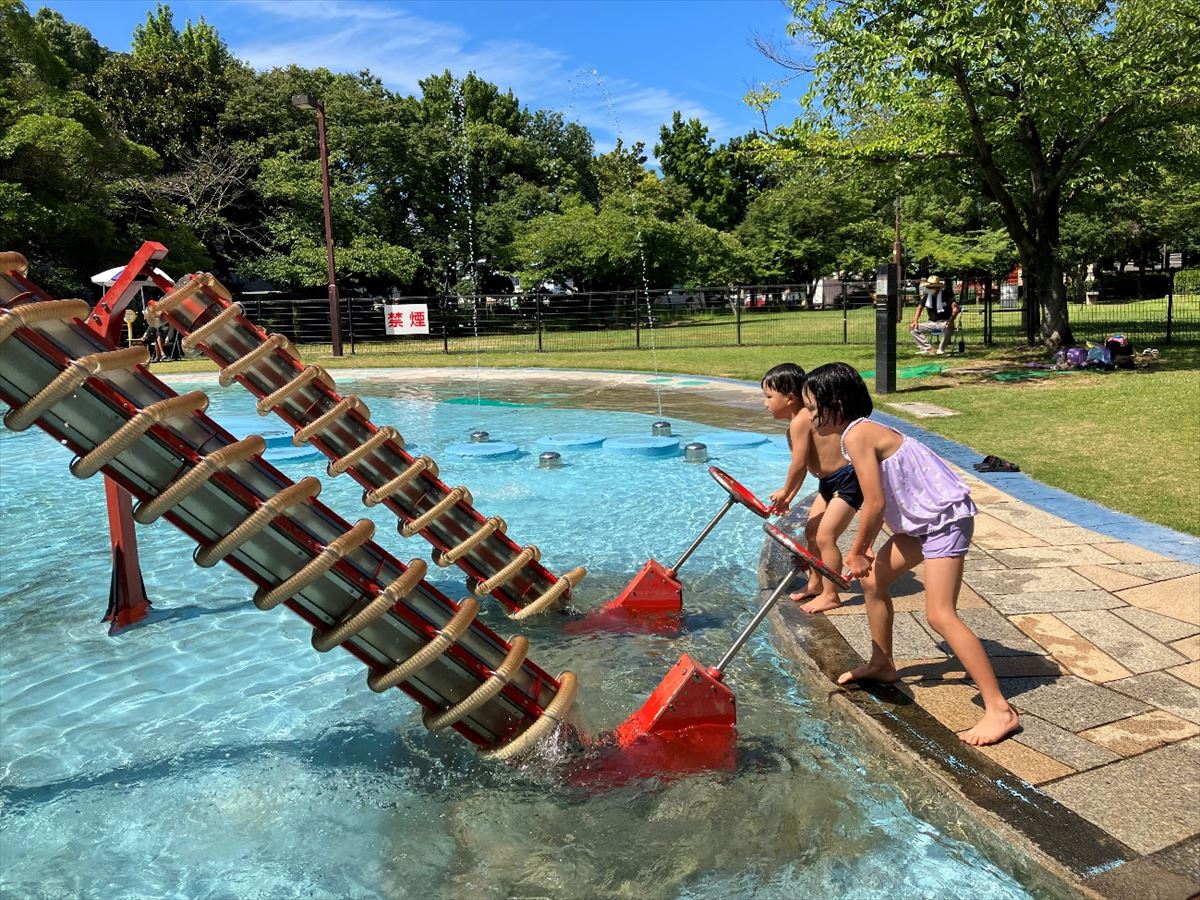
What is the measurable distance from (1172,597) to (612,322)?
90.2 feet

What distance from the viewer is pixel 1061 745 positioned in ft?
11.5

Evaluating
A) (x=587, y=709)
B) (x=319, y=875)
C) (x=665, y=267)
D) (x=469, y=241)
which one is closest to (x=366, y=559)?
(x=319, y=875)

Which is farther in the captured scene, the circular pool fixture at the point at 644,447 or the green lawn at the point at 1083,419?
the circular pool fixture at the point at 644,447

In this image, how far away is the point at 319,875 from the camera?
10.7 ft

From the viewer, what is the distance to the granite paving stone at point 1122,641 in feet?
13.7

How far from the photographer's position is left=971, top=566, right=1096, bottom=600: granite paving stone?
17.3 ft

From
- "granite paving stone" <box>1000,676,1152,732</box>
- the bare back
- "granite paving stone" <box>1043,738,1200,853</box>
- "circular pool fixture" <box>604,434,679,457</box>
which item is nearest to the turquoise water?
"granite paving stone" <box>1043,738,1200,853</box>

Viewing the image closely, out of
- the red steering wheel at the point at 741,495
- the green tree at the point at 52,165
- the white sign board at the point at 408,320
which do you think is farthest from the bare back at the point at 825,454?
the green tree at the point at 52,165

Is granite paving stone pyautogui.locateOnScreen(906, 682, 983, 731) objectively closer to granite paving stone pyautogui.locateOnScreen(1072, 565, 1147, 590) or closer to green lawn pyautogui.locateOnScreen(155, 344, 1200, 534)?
granite paving stone pyautogui.locateOnScreen(1072, 565, 1147, 590)

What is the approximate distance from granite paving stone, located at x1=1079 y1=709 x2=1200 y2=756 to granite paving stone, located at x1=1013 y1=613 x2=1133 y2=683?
0.41m

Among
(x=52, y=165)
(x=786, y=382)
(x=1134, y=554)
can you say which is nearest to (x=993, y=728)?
(x=786, y=382)

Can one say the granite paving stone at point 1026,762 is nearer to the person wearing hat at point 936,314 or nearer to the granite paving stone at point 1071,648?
the granite paving stone at point 1071,648

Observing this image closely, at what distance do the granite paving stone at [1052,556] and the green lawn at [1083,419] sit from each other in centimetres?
96

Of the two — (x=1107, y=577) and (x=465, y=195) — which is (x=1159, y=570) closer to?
(x=1107, y=577)
